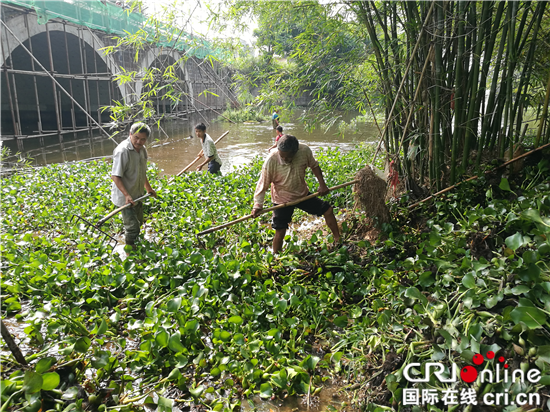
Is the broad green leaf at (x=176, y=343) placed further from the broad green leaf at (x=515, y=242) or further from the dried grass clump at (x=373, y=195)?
the dried grass clump at (x=373, y=195)

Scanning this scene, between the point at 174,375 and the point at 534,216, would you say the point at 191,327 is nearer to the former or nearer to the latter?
the point at 174,375

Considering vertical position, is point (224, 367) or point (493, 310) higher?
point (493, 310)

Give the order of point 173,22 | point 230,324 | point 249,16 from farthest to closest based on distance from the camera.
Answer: point 249,16 → point 173,22 → point 230,324

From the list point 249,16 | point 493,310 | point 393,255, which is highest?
point 249,16

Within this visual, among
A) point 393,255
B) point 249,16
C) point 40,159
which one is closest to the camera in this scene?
point 393,255

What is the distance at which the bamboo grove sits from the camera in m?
3.43

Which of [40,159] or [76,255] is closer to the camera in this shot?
[76,255]

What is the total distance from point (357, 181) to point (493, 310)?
2162mm

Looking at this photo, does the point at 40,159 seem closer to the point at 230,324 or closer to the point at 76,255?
the point at 76,255

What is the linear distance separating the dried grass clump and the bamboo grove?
1.76 feet

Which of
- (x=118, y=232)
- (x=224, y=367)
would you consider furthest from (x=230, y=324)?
(x=118, y=232)

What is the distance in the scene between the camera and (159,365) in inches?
90.6

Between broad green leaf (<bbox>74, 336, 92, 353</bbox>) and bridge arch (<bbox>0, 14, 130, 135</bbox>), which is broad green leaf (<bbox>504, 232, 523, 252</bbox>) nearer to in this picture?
broad green leaf (<bbox>74, 336, 92, 353</bbox>)

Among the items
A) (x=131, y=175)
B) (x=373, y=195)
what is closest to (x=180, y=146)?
(x=131, y=175)
